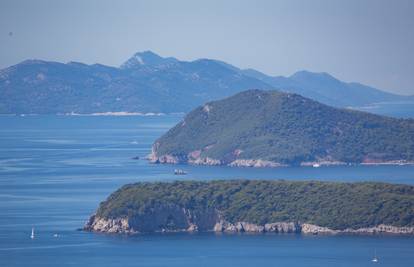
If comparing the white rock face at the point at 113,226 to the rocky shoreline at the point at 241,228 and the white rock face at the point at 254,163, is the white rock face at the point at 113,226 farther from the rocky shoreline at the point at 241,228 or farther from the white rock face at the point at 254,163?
the white rock face at the point at 254,163

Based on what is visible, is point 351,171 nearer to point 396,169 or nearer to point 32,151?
point 396,169

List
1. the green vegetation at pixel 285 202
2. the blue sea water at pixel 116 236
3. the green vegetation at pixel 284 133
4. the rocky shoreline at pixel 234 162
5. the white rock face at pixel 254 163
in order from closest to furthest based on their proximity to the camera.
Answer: the blue sea water at pixel 116 236
the green vegetation at pixel 285 202
the white rock face at pixel 254 163
the rocky shoreline at pixel 234 162
the green vegetation at pixel 284 133

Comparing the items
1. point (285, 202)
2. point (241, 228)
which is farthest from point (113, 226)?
point (285, 202)

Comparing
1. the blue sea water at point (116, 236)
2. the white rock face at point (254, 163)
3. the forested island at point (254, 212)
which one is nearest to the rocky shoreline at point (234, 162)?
the white rock face at point (254, 163)

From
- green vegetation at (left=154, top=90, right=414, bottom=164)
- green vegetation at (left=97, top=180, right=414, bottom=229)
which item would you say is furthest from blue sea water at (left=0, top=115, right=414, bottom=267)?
green vegetation at (left=154, top=90, right=414, bottom=164)

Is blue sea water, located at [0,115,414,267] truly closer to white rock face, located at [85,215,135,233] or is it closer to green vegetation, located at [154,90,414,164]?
white rock face, located at [85,215,135,233]
